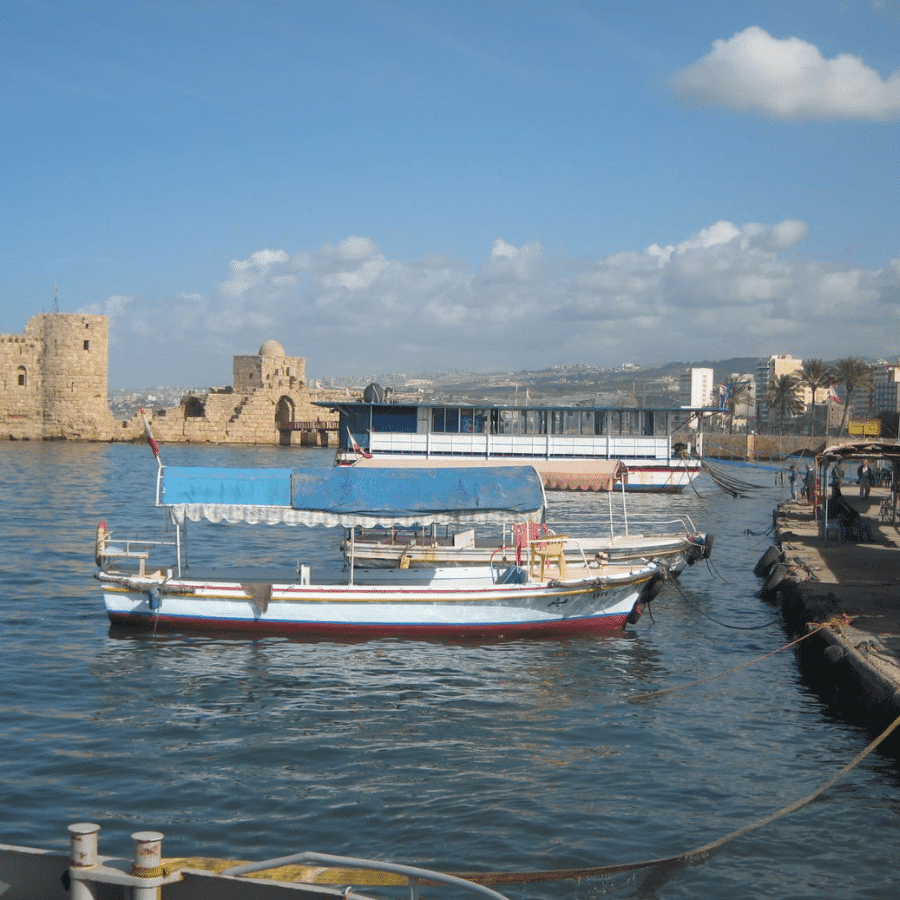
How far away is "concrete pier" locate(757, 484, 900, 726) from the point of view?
14.3 metres

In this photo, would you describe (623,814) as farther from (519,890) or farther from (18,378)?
(18,378)

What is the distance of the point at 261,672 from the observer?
16.7m

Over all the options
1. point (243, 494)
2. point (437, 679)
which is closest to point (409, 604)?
point (437, 679)

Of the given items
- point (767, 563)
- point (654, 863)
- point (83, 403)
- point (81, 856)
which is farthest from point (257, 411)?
Answer: point (81, 856)

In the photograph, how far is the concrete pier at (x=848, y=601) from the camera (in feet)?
46.9

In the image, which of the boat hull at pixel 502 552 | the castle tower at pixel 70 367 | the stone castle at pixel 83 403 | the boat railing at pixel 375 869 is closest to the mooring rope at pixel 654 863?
the boat railing at pixel 375 869

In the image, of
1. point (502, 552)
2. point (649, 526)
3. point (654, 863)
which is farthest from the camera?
point (649, 526)

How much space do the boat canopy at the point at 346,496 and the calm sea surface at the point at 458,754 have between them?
247cm

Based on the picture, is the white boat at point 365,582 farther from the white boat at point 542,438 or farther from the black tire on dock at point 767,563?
the white boat at point 542,438

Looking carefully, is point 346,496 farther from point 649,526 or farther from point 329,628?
point 649,526

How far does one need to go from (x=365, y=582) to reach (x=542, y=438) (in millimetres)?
31359

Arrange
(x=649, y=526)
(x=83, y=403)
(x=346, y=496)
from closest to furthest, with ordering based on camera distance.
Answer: (x=346, y=496) → (x=649, y=526) → (x=83, y=403)

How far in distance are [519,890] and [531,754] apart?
12.2 feet

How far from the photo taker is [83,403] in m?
83.8
